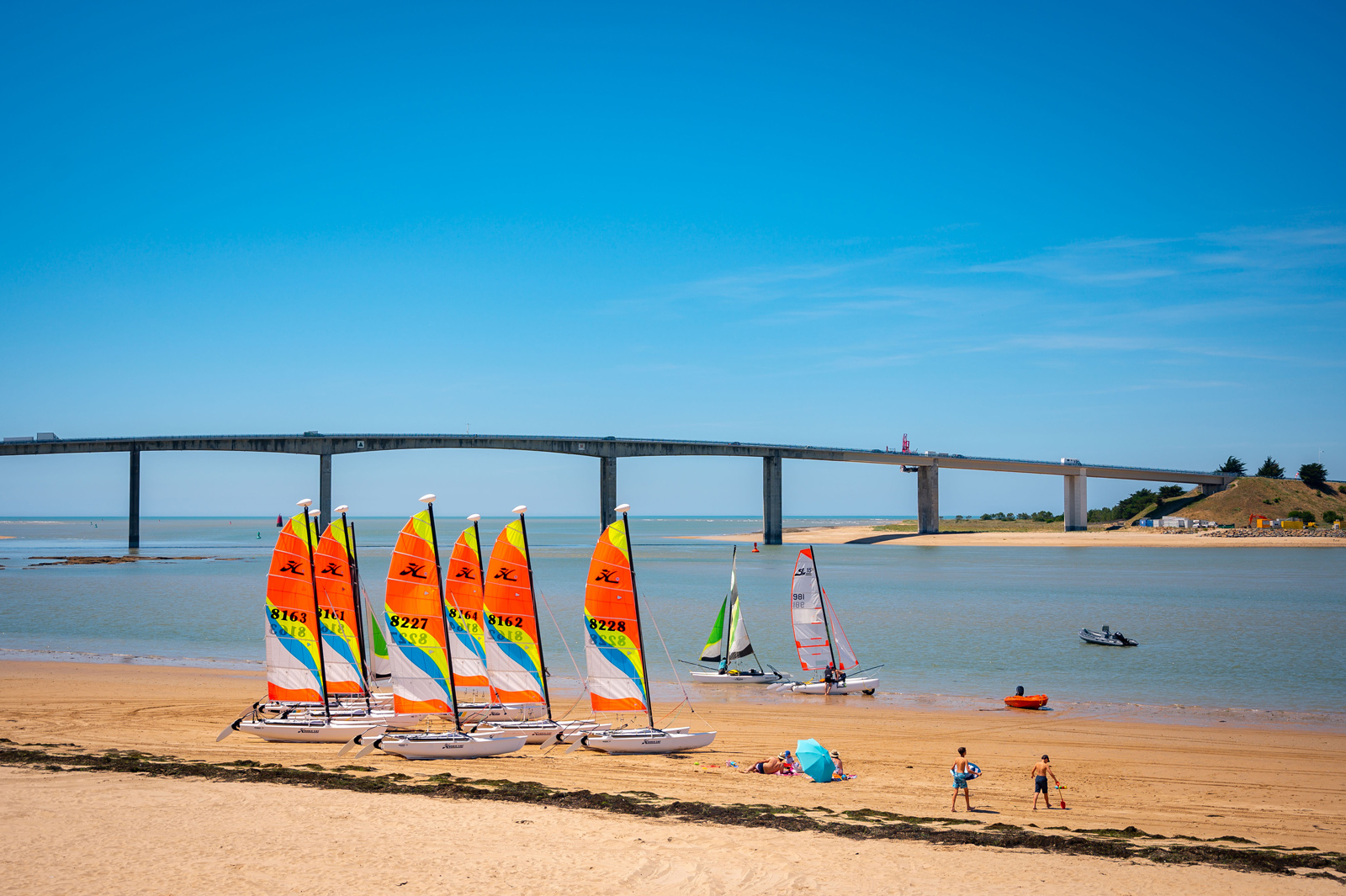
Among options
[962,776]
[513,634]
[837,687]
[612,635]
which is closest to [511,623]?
[513,634]

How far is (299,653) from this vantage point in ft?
60.0

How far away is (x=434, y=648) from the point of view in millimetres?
17109

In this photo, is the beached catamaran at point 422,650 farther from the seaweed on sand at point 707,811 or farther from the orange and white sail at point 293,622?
the orange and white sail at point 293,622

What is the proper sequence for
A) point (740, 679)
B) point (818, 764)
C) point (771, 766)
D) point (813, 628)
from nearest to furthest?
point (818, 764) < point (771, 766) < point (813, 628) < point (740, 679)

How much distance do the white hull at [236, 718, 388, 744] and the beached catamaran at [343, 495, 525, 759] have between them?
107cm

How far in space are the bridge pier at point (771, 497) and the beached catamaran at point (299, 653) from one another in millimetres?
108296

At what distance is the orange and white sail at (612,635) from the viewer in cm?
1719

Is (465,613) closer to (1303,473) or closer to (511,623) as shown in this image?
(511,623)

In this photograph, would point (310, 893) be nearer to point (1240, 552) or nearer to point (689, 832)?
point (689, 832)

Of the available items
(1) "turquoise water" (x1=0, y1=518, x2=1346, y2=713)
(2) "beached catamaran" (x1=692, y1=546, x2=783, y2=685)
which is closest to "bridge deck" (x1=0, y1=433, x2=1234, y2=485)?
(1) "turquoise water" (x1=0, y1=518, x2=1346, y2=713)

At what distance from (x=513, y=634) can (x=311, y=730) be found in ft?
15.7

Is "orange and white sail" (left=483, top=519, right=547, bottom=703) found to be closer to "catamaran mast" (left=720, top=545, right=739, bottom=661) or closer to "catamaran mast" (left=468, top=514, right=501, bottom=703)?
"catamaran mast" (left=468, top=514, right=501, bottom=703)

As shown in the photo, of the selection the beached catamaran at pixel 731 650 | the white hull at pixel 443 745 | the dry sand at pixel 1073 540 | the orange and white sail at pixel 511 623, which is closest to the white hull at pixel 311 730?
the white hull at pixel 443 745

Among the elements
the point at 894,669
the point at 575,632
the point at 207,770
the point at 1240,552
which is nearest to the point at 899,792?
the point at 207,770
